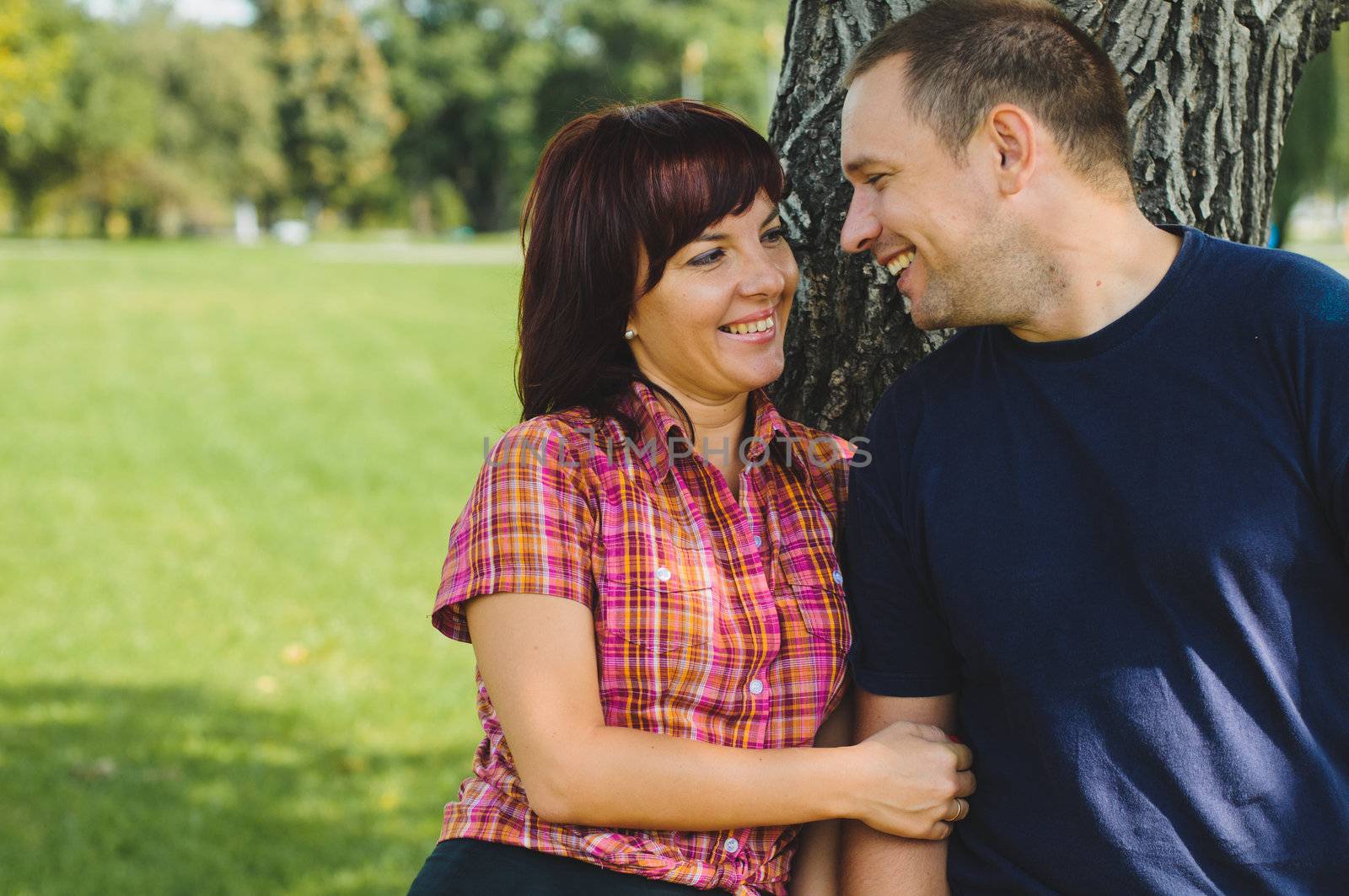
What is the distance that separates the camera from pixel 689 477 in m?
2.50

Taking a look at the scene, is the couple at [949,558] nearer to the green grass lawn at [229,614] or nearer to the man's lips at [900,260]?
the man's lips at [900,260]

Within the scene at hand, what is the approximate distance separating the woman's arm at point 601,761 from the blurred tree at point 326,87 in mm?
55312

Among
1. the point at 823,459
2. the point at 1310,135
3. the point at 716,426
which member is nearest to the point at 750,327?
the point at 716,426

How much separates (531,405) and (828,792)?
0.97 m

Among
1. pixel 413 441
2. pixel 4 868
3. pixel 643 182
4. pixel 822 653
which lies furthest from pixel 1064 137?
pixel 413 441

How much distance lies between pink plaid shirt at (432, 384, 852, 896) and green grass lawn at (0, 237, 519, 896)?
1213 mm

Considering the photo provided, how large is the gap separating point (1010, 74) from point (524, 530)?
45.2 inches

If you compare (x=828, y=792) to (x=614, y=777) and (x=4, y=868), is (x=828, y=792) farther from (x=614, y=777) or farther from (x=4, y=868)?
(x=4, y=868)

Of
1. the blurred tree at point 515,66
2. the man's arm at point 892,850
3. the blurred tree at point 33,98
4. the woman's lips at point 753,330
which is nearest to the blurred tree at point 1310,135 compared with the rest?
the blurred tree at point 33,98

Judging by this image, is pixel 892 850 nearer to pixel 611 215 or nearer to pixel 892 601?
pixel 892 601

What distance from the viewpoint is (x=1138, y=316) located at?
2.20 meters

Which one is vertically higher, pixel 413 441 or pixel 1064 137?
pixel 1064 137

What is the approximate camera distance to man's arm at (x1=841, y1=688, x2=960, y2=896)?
2.34 metres

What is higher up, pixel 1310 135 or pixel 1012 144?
pixel 1310 135
